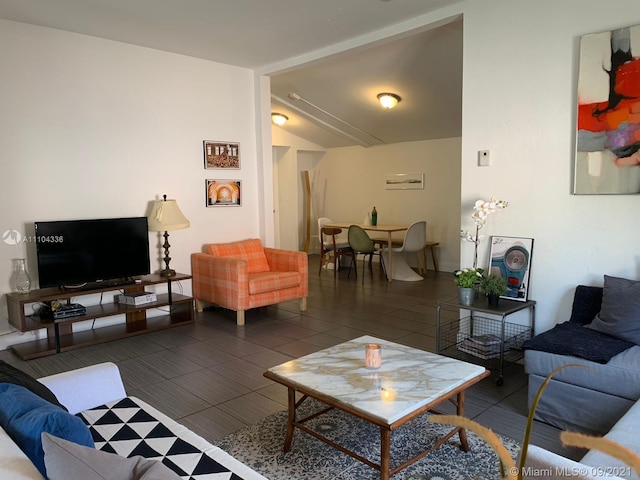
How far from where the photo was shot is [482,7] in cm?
350

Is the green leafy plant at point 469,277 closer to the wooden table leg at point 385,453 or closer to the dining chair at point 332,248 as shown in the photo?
the wooden table leg at point 385,453

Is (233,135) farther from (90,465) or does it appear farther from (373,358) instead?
(90,465)

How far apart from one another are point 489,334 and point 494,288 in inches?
18.9

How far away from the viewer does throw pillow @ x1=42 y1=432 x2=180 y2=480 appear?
103 cm

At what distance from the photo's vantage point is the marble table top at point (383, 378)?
6.22 feet

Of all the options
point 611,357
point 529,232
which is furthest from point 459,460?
point 529,232

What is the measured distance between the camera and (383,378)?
7.01 feet

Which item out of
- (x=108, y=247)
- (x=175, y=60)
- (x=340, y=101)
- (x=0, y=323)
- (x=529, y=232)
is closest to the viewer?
(x=529, y=232)

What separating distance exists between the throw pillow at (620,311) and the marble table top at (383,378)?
3.29 feet

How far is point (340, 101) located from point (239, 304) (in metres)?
3.62

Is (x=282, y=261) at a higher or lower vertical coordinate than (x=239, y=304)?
higher

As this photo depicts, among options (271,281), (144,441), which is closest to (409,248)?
(271,281)

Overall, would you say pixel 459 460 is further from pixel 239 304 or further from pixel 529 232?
pixel 239 304

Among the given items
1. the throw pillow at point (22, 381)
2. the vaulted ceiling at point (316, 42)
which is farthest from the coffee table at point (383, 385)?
the vaulted ceiling at point (316, 42)
